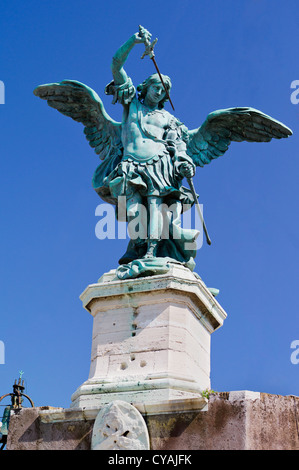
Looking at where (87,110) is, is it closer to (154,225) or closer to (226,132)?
(226,132)

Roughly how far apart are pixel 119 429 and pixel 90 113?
15.5 feet

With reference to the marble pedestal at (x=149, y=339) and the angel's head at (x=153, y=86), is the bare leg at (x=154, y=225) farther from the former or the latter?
the angel's head at (x=153, y=86)

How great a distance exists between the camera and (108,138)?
10.2m

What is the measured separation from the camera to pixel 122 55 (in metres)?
9.38

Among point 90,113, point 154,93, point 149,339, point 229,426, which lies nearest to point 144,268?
point 149,339

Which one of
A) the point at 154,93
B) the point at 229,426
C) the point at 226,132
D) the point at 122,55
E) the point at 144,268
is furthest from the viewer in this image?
the point at 226,132

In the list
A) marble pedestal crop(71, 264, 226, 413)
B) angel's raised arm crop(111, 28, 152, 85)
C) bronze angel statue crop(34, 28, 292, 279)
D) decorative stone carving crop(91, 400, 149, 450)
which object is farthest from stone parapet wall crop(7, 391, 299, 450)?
angel's raised arm crop(111, 28, 152, 85)

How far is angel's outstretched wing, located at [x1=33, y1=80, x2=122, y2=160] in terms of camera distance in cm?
1011

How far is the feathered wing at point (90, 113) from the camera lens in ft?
32.8

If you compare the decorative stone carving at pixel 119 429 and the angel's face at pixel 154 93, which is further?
the angel's face at pixel 154 93

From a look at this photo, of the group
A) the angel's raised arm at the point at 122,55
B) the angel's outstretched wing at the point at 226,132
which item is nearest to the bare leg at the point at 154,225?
the angel's outstretched wing at the point at 226,132

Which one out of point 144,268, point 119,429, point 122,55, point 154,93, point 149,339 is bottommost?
point 119,429

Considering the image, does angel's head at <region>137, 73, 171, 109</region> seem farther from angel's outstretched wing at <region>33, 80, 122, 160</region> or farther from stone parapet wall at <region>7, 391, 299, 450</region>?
stone parapet wall at <region>7, 391, 299, 450</region>
